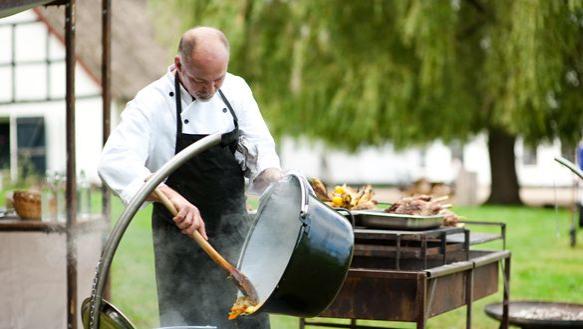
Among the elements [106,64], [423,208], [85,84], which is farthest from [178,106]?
[85,84]

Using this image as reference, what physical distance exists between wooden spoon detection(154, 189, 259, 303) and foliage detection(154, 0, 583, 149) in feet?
35.2

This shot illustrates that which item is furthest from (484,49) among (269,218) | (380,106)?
(269,218)

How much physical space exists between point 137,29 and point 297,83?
1332cm

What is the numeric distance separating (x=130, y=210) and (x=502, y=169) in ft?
52.7

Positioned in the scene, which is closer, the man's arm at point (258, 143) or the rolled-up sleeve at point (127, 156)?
the rolled-up sleeve at point (127, 156)

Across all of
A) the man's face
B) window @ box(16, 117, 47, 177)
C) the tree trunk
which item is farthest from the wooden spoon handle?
window @ box(16, 117, 47, 177)

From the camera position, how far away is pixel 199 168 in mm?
3590

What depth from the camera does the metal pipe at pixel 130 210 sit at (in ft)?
8.42

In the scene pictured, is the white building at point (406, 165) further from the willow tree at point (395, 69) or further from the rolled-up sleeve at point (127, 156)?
the rolled-up sleeve at point (127, 156)

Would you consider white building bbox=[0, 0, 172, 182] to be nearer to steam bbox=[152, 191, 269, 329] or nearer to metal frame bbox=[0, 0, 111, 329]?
metal frame bbox=[0, 0, 111, 329]

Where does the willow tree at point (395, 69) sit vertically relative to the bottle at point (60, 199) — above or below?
above

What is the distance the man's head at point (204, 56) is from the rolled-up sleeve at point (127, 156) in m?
0.25

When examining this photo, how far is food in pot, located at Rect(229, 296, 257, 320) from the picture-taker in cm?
297

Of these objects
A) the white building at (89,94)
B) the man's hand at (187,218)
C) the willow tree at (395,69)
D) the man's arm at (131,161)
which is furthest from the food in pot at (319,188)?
the white building at (89,94)
